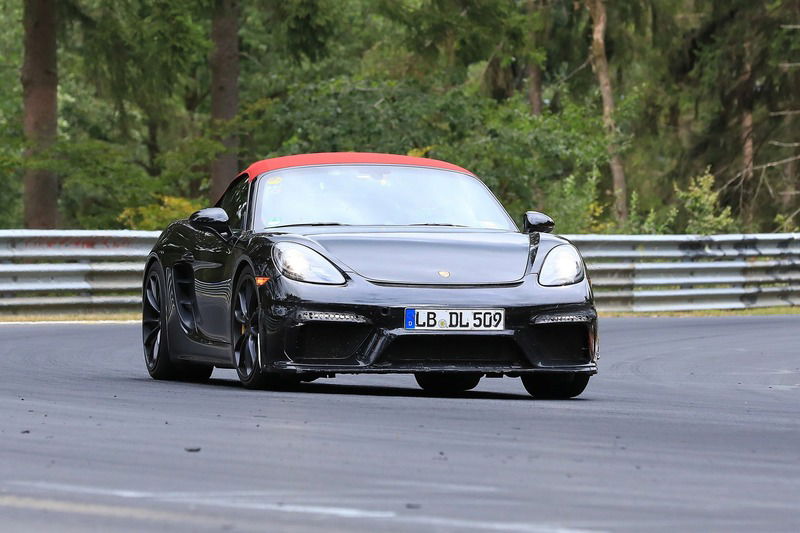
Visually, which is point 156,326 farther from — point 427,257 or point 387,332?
point 387,332

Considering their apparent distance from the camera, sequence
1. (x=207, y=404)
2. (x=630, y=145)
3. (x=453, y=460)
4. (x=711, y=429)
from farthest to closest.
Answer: (x=630, y=145), (x=207, y=404), (x=711, y=429), (x=453, y=460)

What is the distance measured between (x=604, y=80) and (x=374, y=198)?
122ft

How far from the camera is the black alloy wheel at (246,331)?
1004cm

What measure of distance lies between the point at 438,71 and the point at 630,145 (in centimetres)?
1326

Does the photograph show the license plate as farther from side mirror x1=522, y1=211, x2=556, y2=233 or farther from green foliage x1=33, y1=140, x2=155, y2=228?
green foliage x1=33, y1=140, x2=155, y2=228

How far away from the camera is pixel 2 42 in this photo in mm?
51688

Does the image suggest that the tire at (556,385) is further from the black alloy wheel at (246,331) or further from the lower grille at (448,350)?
the black alloy wheel at (246,331)

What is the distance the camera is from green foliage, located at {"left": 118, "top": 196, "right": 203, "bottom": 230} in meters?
32.2

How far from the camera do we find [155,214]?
32906 mm

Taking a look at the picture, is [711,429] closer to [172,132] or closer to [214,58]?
[214,58]

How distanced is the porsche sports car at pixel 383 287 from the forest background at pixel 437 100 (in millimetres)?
17234

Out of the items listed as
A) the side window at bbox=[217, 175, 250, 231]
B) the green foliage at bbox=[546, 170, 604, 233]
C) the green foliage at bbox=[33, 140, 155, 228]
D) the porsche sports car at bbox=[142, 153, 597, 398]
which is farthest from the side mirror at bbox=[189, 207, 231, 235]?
the green foliage at bbox=[33, 140, 155, 228]

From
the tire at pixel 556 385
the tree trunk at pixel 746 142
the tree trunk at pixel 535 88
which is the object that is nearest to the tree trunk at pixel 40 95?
the tree trunk at pixel 746 142

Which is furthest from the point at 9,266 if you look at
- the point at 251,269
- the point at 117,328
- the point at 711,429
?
the point at 711,429
